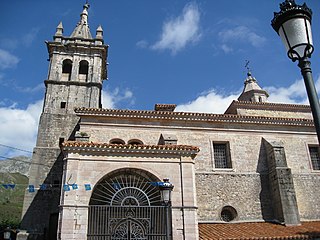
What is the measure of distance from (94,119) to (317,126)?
1496 cm

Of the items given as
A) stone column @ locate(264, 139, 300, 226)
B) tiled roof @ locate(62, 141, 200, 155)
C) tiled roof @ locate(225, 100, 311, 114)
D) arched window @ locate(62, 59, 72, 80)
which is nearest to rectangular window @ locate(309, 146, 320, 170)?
stone column @ locate(264, 139, 300, 226)

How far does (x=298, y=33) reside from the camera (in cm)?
387

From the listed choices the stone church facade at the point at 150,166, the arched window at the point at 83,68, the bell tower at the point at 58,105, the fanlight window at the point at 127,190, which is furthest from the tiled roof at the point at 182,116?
the arched window at the point at 83,68

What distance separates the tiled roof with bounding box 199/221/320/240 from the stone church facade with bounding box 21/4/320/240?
60 centimetres

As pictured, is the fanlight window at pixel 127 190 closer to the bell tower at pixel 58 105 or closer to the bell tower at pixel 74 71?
the bell tower at pixel 58 105

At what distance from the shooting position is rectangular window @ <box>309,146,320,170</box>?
60.8 ft

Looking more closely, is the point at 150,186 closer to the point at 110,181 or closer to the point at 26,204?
the point at 110,181

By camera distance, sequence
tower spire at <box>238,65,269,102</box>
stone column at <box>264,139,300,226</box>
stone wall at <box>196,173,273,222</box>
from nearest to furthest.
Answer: stone column at <box>264,139,300,226</box>, stone wall at <box>196,173,273,222</box>, tower spire at <box>238,65,269,102</box>

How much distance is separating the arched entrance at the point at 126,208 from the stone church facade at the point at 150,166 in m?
0.04

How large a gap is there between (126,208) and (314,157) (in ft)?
44.0

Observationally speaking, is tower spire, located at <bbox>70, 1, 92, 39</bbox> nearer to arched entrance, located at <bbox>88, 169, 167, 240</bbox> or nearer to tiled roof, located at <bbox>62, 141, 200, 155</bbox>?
tiled roof, located at <bbox>62, 141, 200, 155</bbox>

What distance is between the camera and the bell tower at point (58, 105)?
1616 centimetres

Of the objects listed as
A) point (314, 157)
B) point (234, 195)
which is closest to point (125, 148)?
point (234, 195)

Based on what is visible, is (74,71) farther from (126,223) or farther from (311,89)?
(311,89)
